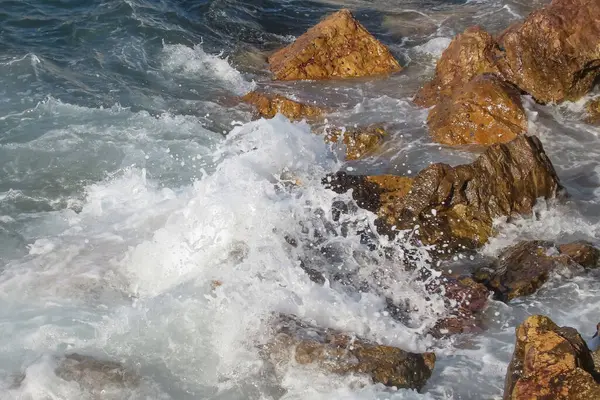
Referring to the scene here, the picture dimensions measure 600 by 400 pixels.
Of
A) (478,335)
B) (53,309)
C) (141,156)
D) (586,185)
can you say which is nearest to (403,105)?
(586,185)

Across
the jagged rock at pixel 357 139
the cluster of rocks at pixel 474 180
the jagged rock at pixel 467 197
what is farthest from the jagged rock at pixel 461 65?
the jagged rock at pixel 467 197

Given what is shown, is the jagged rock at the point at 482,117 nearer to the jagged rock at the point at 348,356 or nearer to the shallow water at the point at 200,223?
the shallow water at the point at 200,223

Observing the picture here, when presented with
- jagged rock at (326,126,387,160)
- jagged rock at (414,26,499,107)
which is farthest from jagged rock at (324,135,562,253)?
jagged rock at (414,26,499,107)

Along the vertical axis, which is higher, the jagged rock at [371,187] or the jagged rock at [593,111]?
the jagged rock at [593,111]

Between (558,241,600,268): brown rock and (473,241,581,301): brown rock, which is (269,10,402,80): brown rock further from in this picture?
(558,241,600,268): brown rock

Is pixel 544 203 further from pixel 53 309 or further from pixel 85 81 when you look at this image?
pixel 85 81

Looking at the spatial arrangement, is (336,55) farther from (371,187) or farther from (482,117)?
(371,187)

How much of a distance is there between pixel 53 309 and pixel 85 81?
20.9 ft

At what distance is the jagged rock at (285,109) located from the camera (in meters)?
10.7

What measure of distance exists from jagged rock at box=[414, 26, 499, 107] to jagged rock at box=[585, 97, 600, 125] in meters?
1.50

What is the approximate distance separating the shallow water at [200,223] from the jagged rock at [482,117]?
0.27 meters

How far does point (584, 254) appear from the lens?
6965 mm

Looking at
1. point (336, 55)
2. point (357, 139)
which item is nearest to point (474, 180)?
point (357, 139)

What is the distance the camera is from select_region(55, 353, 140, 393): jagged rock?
556 centimetres
